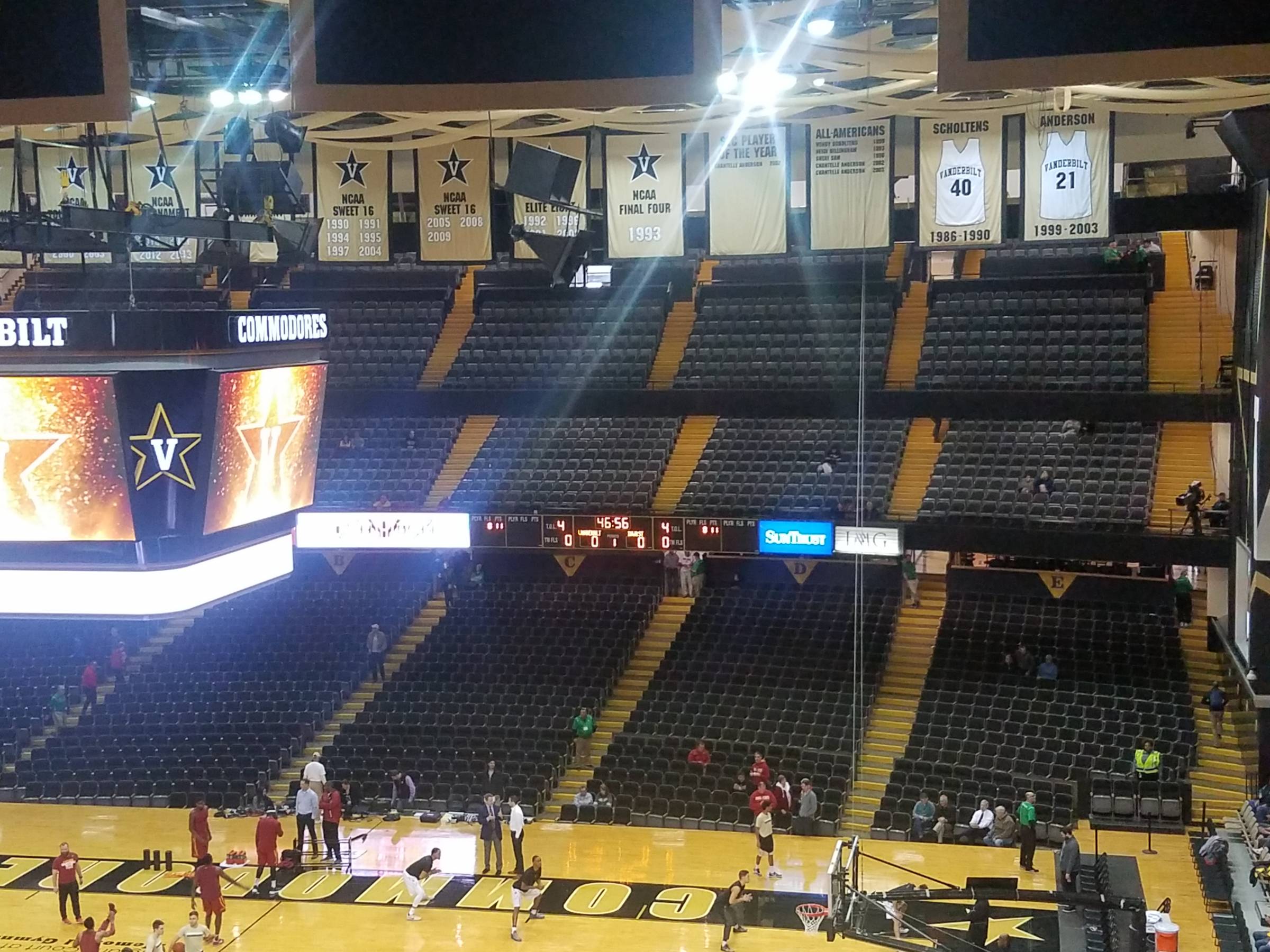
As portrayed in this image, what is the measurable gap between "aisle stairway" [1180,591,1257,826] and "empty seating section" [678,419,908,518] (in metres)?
5.72

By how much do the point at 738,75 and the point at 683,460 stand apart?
13.3 metres

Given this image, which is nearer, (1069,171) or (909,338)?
(1069,171)

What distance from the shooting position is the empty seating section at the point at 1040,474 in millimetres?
23344

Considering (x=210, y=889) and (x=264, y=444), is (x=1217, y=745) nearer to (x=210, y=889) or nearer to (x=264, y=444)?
(x=210, y=889)

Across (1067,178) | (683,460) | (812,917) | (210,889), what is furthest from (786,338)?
(210,889)

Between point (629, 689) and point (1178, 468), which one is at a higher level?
point (1178, 468)

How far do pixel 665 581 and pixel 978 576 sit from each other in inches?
235

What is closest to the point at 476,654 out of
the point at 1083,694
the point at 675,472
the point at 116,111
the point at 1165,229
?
the point at 675,472

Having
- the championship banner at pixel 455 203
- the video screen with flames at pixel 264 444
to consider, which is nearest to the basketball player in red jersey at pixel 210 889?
the video screen with flames at pixel 264 444

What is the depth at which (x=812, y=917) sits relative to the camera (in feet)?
54.6

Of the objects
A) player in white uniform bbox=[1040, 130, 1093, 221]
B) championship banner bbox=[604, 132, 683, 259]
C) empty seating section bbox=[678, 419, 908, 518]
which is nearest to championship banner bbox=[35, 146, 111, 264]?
championship banner bbox=[604, 132, 683, 259]

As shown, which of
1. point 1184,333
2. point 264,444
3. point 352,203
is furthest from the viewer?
point 1184,333

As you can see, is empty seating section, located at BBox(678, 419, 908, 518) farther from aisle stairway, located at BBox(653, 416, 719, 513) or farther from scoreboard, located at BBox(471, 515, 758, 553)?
scoreboard, located at BBox(471, 515, 758, 553)

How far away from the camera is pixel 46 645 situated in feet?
88.2
